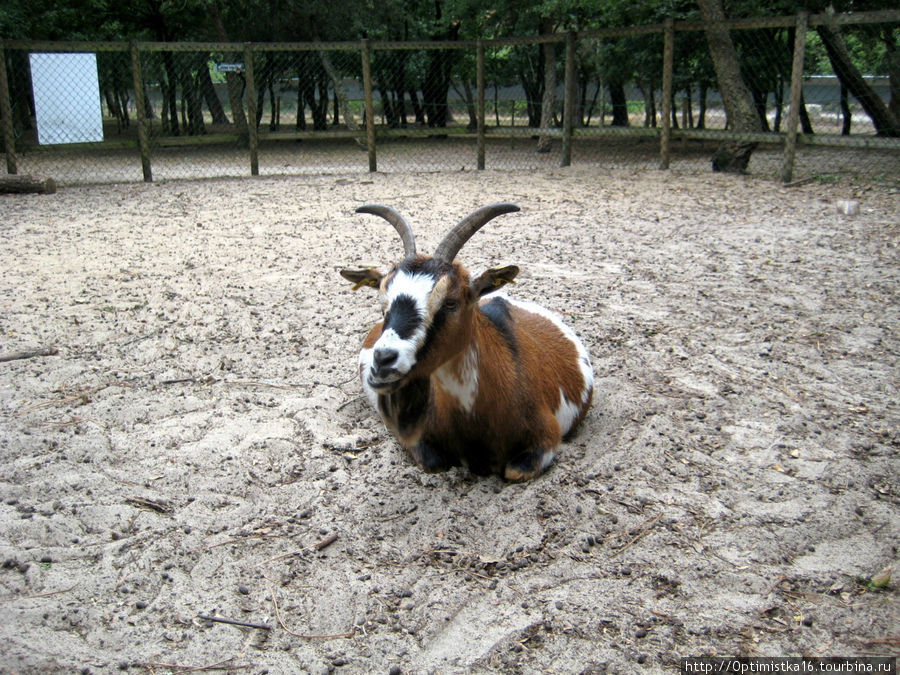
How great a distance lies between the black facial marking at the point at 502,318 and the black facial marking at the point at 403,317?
2.38 feet

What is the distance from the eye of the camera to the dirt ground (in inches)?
95.3

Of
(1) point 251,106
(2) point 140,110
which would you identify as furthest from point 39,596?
(1) point 251,106

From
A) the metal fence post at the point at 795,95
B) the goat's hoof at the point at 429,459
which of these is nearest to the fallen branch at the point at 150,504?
the goat's hoof at the point at 429,459

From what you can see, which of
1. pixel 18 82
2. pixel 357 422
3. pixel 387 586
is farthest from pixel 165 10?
pixel 387 586

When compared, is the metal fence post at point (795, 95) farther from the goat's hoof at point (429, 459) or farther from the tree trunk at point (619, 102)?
the tree trunk at point (619, 102)

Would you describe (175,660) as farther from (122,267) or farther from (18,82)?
(18,82)

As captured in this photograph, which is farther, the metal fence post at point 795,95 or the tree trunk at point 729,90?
the tree trunk at point 729,90

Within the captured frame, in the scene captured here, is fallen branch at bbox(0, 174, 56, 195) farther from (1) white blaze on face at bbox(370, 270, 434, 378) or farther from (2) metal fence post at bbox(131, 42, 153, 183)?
(1) white blaze on face at bbox(370, 270, 434, 378)

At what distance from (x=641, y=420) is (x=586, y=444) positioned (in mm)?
336

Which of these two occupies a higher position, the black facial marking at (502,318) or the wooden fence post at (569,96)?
the wooden fence post at (569,96)

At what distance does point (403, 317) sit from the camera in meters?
2.98

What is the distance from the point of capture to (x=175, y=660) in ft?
7.63

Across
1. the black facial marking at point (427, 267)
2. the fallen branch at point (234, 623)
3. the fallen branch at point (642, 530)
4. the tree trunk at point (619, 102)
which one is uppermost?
the tree trunk at point (619, 102)

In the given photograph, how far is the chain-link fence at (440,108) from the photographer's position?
11.3 m
